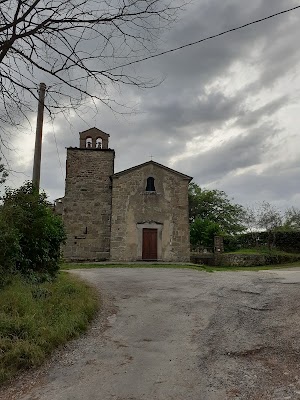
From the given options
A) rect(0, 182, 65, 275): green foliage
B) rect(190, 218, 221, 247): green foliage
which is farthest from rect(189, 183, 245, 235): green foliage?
rect(0, 182, 65, 275): green foliage

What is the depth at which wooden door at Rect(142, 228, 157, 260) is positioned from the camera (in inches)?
1000

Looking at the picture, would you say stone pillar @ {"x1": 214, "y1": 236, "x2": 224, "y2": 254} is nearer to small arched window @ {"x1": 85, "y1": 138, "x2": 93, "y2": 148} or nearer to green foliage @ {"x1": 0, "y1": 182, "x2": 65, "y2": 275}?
small arched window @ {"x1": 85, "y1": 138, "x2": 93, "y2": 148}

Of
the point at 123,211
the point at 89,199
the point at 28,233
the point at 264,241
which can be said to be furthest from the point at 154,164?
the point at 28,233

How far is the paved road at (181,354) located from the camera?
457 cm

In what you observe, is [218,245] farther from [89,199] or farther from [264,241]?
[89,199]

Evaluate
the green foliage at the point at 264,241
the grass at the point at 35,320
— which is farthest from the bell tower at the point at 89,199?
the grass at the point at 35,320

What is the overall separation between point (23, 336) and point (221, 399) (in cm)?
318

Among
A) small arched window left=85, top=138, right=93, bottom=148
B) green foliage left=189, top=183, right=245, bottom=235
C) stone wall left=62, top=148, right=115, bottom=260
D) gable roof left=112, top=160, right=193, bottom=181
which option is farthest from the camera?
green foliage left=189, top=183, right=245, bottom=235

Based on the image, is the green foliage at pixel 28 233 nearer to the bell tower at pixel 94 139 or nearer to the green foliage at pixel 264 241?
the bell tower at pixel 94 139

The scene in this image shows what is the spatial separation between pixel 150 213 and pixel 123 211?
1.87 m

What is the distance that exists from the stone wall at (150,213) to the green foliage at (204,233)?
7232 mm

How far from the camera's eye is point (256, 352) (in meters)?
5.68

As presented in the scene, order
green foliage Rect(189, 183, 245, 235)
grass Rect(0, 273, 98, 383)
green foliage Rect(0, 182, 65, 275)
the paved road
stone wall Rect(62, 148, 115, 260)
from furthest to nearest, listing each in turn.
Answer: green foliage Rect(189, 183, 245, 235) → stone wall Rect(62, 148, 115, 260) → green foliage Rect(0, 182, 65, 275) → grass Rect(0, 273, 98, 383) → the paved road

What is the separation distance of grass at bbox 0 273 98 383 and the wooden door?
16.7 metres
